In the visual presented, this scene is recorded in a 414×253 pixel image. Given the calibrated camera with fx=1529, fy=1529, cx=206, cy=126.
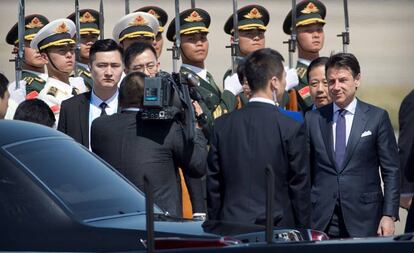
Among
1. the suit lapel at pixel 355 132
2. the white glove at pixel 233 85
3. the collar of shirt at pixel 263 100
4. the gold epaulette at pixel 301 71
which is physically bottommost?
the suit lapel at pixel 355 132

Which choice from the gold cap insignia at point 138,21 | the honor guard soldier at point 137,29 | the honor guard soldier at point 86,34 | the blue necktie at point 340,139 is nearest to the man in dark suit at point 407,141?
the blue necktie at point 340,139

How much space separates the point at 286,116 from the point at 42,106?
1.61 m

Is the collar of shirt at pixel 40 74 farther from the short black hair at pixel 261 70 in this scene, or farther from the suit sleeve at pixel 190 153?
the short black hair at pixel 261 70

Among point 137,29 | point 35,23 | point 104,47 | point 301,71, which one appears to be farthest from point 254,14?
point 104,47

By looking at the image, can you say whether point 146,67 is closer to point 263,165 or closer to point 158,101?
point 158,101

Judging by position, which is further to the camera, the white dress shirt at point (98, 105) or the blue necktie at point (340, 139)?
the white dress shirt at point (98, 105)

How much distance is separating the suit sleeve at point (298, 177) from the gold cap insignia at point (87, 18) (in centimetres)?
490

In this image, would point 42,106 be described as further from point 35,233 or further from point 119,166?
point 35,233

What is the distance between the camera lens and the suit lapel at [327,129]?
8.52 meters

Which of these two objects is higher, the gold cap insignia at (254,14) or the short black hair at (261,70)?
the gold cap insignia at (254,14)

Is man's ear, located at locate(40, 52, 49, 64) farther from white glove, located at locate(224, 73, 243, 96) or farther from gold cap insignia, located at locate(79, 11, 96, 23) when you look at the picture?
gold cap insignia, located at locate(79, 11, 96, 23)

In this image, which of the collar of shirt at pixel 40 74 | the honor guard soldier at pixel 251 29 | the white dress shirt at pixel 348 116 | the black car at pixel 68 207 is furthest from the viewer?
the honor guard soldier at pixel 251 29

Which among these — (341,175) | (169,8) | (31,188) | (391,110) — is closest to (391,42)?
(391,110)

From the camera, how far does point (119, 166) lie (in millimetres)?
7961
